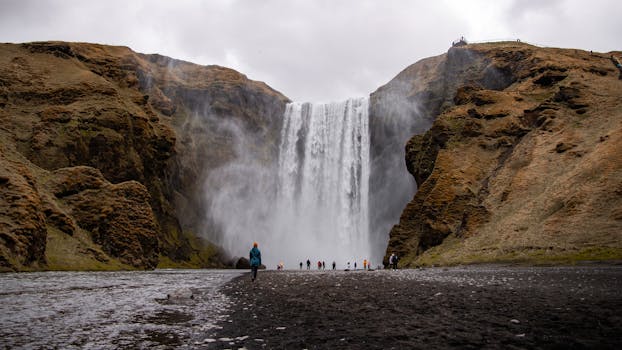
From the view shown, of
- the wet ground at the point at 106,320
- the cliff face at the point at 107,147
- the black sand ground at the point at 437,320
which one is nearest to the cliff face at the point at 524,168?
the black sand ground at the point at 437,320

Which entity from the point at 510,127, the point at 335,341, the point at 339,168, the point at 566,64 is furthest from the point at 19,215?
the point at 566,64

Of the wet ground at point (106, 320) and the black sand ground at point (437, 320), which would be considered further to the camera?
the wet ground at point (106, 320)

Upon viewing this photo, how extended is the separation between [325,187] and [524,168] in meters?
45.2

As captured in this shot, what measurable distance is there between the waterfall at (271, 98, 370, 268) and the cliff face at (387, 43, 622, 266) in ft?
70.0

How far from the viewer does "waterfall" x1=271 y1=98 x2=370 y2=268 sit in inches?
3199

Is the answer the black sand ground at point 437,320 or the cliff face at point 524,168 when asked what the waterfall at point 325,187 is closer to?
the cliff face at point 524,168

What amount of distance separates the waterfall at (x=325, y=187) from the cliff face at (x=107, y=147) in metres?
10.3

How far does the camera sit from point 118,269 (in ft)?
140

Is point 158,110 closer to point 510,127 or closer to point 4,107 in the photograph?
point 4,107

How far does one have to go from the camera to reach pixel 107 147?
62812mm

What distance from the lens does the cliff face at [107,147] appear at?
1564 inches

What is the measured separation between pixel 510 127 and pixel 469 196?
13528 millimetres

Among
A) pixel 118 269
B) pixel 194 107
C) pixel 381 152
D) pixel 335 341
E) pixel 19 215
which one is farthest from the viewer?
pixel 194 107

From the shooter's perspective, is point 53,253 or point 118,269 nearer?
point 53,253
